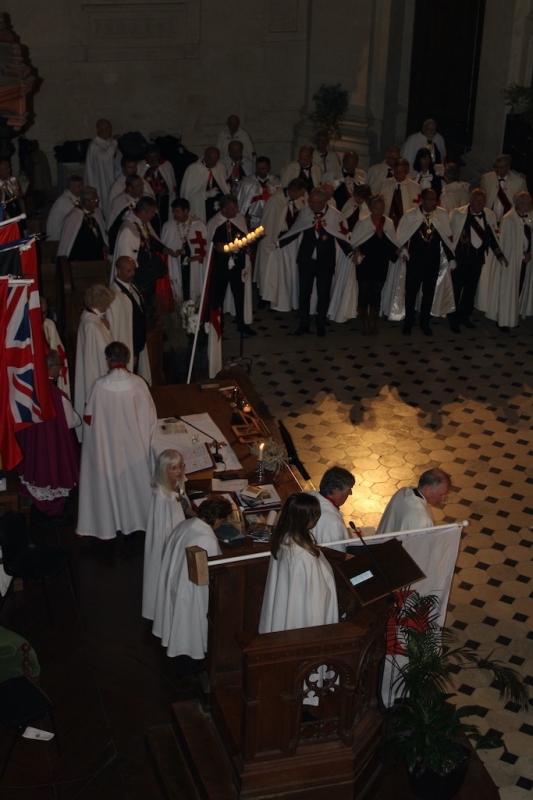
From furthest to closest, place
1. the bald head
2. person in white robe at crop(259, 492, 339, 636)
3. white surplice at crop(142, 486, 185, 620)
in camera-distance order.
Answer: the bald head, white surplice at crop(142, 486, 185, 620), person in white robe at crop(259, 492, 339, 636)

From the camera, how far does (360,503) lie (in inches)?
377

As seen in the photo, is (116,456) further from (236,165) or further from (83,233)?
(236,165)

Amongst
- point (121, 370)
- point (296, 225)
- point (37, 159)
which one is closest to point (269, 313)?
point (296, 225)

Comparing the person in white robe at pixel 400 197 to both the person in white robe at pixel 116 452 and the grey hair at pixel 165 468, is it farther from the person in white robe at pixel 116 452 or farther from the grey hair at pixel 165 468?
the grey hair at pixel 165 468

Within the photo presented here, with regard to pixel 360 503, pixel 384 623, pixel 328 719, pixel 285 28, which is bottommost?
pixel 360 503

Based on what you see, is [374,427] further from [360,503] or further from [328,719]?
[328,719]

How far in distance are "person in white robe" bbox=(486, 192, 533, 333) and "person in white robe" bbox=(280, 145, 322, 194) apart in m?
2.62

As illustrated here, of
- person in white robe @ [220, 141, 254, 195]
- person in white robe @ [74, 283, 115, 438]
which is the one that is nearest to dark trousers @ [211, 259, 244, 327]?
person in white robe @ [74, 283, 115, 438]

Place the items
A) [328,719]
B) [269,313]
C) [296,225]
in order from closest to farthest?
[328,719] → [296,225] → [269,313]

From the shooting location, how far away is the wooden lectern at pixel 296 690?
17.9 ft

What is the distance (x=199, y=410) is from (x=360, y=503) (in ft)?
5.53

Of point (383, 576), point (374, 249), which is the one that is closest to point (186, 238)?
point (374, 249)

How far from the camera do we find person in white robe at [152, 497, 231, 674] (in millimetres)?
6852

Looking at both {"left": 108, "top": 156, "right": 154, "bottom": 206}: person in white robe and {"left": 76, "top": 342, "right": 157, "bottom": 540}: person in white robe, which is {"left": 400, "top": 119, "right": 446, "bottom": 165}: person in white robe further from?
{"left": 76, "top": 342, "right": 157, "bottom": 540}: person in white robe
